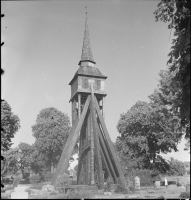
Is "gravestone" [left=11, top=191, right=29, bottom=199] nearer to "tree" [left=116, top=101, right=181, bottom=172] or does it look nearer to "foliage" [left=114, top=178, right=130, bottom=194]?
"foliage" [left=114, top=178, right=130, bottom=194]

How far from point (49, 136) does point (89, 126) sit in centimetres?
1786

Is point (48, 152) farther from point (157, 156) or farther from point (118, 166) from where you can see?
point (118, 166)

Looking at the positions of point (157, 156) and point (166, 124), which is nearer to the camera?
point (166, 124)

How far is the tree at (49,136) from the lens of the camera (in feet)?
150

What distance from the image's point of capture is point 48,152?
46500 mm

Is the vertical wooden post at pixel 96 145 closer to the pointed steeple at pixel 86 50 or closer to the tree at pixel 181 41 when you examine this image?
the pointed steeple at pixel 86 50

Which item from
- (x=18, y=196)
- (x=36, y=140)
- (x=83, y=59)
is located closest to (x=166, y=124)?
(x=83, y=59)

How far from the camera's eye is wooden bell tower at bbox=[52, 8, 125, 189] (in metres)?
27.0

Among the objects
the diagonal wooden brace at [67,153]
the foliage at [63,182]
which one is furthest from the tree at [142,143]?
the foliage at [63,182]

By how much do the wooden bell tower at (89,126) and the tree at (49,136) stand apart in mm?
15022

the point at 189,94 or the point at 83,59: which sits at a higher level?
the point at 83,59

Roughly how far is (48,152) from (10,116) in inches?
834

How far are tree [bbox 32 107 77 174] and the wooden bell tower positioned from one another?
15022 millimetres

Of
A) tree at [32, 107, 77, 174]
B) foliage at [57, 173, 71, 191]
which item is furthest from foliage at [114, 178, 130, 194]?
tree at [32, 107, 77, 174]
